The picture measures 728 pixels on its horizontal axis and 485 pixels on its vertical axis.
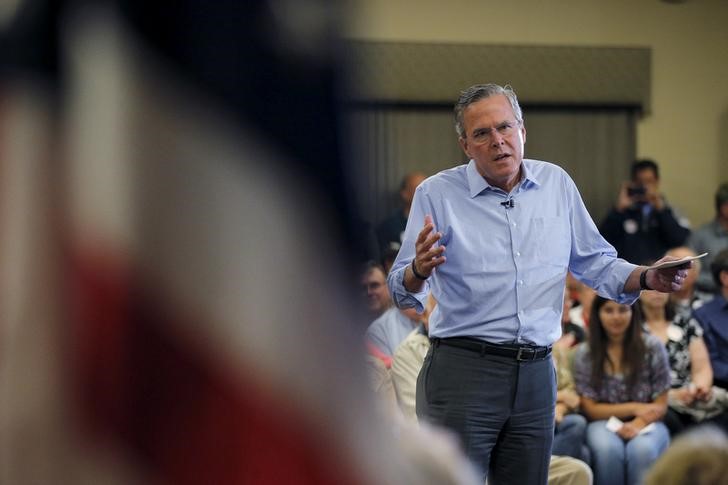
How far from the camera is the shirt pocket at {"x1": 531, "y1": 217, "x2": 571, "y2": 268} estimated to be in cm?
264

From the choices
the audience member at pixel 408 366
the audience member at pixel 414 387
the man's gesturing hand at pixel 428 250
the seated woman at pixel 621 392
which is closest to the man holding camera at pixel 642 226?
the seated woman at pixel 621 392

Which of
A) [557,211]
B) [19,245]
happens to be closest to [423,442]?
[19,245]

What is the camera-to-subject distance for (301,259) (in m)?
0.54

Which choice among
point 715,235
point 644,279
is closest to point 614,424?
point 644,279

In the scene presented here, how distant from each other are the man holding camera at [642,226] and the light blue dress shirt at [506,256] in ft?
13.8

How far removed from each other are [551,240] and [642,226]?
4564mm

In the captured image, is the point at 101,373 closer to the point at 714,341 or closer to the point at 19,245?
the point at 19,245

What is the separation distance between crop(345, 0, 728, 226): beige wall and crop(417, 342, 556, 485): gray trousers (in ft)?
21.8

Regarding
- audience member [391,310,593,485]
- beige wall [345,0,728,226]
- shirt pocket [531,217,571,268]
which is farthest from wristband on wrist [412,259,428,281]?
beige wall [345,0,728,226]

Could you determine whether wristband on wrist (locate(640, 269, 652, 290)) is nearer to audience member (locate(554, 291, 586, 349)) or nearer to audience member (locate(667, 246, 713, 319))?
audience member (locate(554, 291, 586, 349))

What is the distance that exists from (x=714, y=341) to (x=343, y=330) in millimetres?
4835

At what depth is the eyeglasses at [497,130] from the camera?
104 inches

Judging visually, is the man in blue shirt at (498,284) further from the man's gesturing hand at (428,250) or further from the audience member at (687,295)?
the audience member at (687,295)

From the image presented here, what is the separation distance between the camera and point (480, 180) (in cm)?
270
